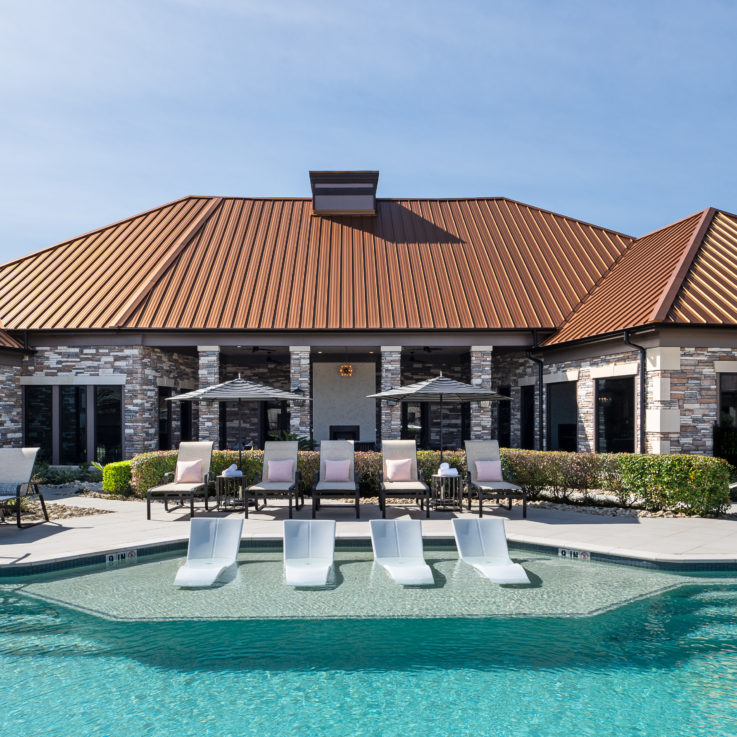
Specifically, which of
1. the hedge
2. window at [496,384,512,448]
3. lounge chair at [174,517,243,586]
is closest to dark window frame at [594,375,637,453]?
the hedge

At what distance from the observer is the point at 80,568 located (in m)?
7.63

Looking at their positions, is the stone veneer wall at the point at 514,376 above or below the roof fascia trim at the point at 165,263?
below

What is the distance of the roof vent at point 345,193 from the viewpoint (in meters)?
21.1

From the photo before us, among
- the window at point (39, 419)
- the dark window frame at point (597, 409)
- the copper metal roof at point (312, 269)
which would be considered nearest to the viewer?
the dark window frame at point (597, 409)

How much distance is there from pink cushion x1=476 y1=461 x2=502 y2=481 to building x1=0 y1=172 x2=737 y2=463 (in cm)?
384

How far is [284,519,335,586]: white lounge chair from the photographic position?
758cm

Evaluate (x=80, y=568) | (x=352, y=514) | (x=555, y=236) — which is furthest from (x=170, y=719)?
(x=555, y=236)

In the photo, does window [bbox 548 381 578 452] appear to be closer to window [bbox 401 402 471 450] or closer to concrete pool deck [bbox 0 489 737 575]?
window [bbox 401 402 471 450]

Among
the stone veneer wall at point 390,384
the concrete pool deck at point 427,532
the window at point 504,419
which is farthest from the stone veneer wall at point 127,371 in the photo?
the window at point 504,419

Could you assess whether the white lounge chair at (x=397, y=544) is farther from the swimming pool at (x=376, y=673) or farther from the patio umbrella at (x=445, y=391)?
the patio umbrella at (x=445, y=391)

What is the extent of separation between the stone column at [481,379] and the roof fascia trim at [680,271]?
4767 millimetres

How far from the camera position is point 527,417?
1792 cm

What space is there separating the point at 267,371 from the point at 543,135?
455 inches

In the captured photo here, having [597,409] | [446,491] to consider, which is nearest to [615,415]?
[597,409]
